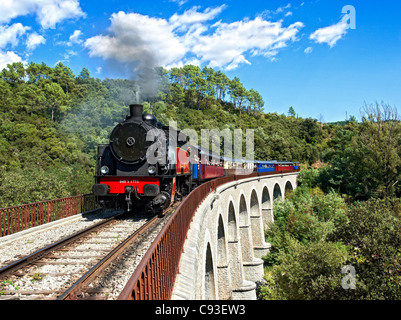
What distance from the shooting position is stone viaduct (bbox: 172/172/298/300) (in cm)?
572

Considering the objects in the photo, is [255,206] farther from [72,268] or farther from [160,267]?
[160,267]

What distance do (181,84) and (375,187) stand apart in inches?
2527

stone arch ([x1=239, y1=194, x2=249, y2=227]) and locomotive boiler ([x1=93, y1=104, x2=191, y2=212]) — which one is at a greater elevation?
locomotive boiler ([x1=93, y1=104, x2=191, y2=212])

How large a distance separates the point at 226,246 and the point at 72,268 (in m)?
10.9

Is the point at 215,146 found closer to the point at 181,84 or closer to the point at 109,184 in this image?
the point at 181,84

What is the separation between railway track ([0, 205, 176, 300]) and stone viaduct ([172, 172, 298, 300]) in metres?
1.20

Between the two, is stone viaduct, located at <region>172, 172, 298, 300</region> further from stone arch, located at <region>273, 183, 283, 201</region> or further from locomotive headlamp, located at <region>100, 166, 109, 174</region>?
locomotive headlamp, located at <region>100, 166, 109, 174</region>

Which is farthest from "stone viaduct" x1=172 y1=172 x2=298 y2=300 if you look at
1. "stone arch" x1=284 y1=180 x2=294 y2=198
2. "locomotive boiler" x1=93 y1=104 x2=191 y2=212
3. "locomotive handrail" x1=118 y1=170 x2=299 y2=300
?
"stone arch" x1=284 y1=180 x2=294 y2=198

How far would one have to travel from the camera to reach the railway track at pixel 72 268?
4.64m

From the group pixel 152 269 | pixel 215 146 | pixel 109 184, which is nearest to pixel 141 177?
pixel 109 184

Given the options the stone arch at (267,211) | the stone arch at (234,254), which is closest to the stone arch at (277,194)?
the stone arch at (267,211)

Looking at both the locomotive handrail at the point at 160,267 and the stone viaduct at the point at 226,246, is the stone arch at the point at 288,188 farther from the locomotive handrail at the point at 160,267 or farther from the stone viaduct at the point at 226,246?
the locomotive handrail at the point at 160,267

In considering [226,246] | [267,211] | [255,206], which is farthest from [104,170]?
[267,211]

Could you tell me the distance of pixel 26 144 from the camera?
123ft
